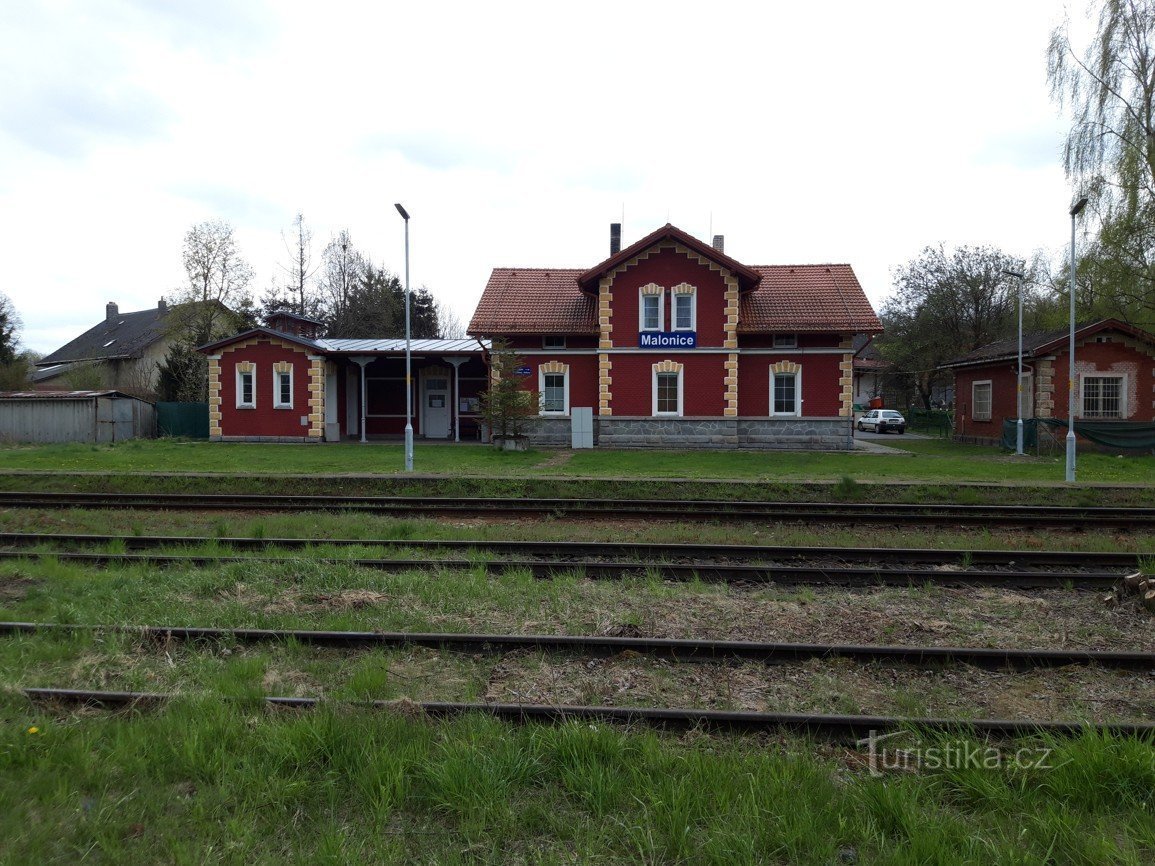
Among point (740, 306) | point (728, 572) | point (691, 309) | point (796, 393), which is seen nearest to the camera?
point (728, 572)

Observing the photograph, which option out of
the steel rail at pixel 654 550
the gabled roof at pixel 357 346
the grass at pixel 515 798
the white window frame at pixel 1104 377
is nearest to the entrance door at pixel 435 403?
the gabled roof at pixel 357 346

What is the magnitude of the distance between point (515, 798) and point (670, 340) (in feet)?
80.9

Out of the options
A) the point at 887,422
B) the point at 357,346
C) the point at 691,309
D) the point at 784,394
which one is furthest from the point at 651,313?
the point at 887,422

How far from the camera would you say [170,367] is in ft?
132

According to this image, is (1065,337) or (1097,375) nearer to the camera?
(1065,337)

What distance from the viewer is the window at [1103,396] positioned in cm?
2745

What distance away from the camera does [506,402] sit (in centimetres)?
2564

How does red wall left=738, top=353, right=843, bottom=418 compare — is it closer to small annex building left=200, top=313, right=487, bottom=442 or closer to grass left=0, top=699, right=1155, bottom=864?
small annex building left=200, top=313, right=487, bottom=442

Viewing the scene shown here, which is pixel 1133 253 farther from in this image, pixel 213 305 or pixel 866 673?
pixel 213 305

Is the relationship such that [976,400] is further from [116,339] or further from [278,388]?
[116,339]

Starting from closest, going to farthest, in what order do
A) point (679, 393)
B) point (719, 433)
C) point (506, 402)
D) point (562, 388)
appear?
point (506, 402)
point (719, 433)
point (679, 393)
point (562, 388)

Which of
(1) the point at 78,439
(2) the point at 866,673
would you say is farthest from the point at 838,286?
(1) the point at 78,439

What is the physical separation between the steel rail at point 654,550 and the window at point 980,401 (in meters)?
25.6

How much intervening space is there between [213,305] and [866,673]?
144 feet
